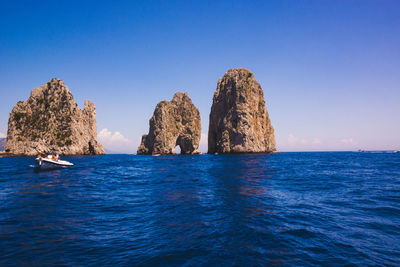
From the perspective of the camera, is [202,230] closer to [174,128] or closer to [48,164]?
[48,164]

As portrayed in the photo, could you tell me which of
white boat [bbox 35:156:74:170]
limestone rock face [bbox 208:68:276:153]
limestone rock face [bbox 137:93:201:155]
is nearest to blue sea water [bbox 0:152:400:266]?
white boat [bbox 35:156:74:170]

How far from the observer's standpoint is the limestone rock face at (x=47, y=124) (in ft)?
311

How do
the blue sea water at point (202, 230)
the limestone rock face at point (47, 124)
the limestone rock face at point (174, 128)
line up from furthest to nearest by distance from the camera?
1. the limestone rock face at point (174, 128)
2. the limestone rock face at point (47, 124)
3. the blue sea water at point (202, 230)

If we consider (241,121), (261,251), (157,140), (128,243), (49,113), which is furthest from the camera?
(157,140)

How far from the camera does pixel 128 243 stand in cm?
733

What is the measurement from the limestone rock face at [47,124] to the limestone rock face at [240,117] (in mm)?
76202

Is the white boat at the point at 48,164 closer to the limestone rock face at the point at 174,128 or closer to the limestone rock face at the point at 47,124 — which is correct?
the limestone rock face at the point at 47,124

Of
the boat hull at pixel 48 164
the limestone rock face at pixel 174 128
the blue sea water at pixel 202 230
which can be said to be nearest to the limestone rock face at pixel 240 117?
the limestone rock face at pixel 174 128

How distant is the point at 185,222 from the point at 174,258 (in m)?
3.47

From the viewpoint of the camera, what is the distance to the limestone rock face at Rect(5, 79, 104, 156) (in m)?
94.9

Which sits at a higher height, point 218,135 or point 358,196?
point 218,135

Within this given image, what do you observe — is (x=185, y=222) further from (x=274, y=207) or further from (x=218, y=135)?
(x=218, y=135)

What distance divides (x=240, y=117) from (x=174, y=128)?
1700 inches

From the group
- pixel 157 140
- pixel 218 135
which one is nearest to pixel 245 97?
pixel 218 135
